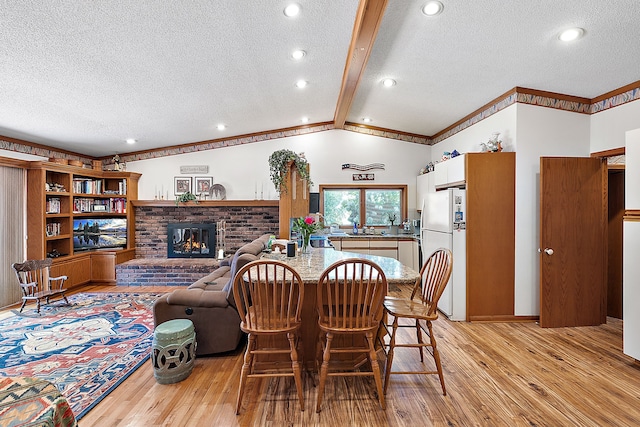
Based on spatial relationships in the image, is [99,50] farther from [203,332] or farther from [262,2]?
[203,332]

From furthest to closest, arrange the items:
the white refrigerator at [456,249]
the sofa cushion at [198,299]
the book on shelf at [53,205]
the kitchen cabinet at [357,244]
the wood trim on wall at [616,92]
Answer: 1. the kitchen cabinet at [357,244]
2. the book on shelf at [53,205]
3. the white refrigerator at [456,249]
4. the wood trim on wall at [616,92]
5. the sofa cushion at [198,299]

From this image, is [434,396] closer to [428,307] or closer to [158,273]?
[428,307]

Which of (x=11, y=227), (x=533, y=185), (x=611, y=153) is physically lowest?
(x=11, y=227)

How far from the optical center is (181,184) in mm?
6023

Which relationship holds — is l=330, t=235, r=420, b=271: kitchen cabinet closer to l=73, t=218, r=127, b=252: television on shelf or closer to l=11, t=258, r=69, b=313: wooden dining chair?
l=73, t=218, r=127, b=252: television on shelf

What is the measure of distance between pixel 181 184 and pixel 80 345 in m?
3.50

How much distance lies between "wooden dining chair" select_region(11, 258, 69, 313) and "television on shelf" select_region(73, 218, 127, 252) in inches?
31.5

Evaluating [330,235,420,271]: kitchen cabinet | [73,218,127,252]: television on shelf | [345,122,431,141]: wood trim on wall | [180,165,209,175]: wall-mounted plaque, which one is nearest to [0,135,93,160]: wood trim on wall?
[73,218,127,252]: television on shelf

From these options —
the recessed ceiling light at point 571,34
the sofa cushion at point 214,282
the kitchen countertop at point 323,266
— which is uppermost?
the recessed ceiling light at point 571,34

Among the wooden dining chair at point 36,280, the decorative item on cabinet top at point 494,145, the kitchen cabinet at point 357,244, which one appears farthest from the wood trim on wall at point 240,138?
the decorative item on cabinet top at point 494,145

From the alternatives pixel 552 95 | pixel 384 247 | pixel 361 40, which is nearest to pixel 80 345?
pixel 361 40

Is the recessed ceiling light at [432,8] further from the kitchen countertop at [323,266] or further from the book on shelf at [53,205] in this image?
the book on shelf at [53,205]

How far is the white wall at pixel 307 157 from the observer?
604cm

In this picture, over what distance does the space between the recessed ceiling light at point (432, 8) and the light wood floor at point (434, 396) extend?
294 cm
